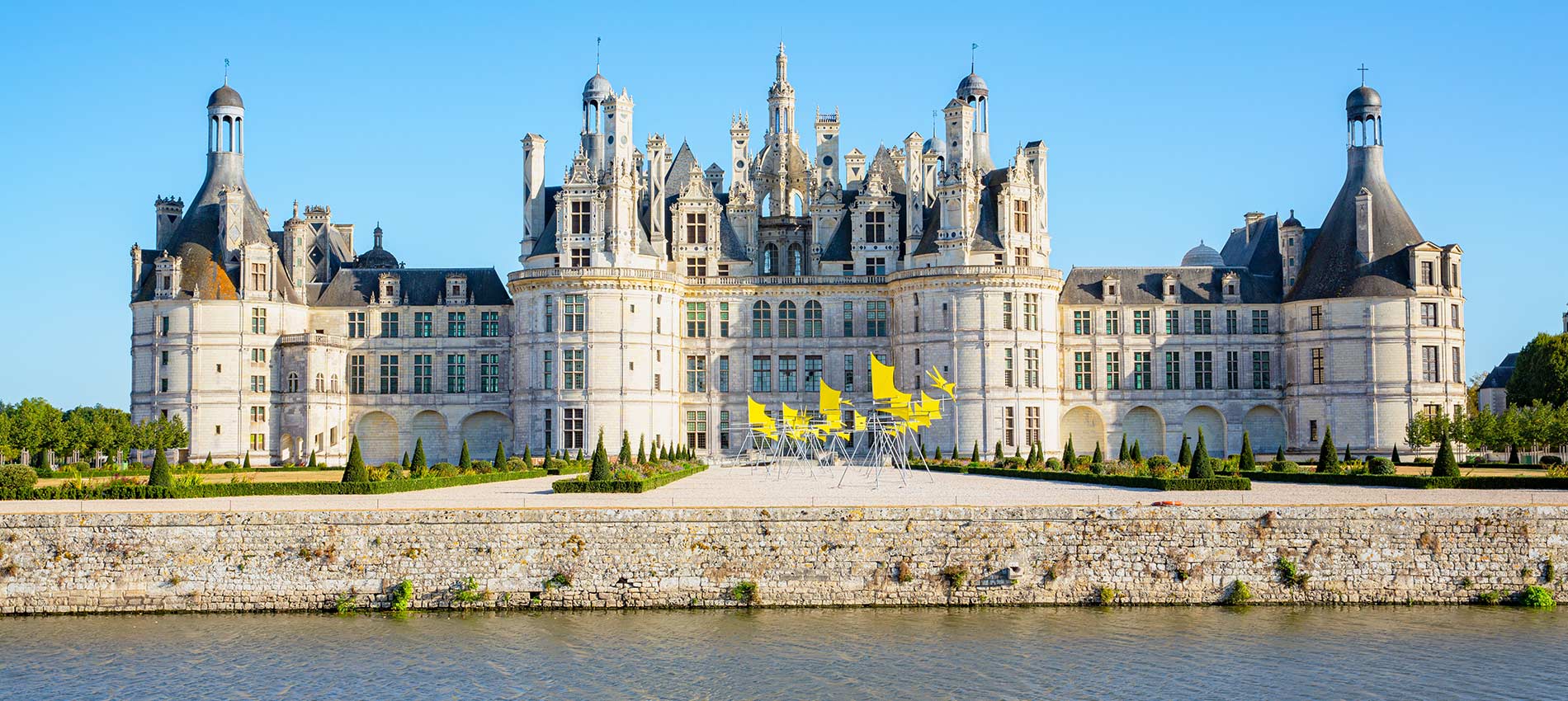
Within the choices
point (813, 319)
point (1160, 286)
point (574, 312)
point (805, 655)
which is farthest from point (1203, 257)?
point (805, 655)

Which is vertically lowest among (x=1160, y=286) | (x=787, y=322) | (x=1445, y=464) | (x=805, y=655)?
(x=805, y=655)

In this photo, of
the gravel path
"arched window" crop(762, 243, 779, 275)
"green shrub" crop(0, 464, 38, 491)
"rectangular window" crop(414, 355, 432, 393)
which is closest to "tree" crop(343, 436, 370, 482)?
the gravel path

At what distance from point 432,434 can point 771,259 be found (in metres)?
18.2

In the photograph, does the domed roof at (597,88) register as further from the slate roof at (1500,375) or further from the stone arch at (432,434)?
the slate roof at (1500,375)

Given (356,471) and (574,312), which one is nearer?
(356,471)

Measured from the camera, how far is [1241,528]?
3203cm

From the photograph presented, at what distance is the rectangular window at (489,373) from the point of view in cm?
7119

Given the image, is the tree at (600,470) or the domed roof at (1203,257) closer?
the tree at (600,470)

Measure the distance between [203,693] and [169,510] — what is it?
789 centimetres

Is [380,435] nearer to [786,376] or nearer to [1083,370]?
[786,376]

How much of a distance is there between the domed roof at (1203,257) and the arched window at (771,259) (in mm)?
21661

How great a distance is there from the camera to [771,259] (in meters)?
74.8

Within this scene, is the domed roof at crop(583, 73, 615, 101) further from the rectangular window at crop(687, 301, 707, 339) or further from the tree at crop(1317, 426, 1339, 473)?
the tree at crop(1317, 426, 1339, 473)

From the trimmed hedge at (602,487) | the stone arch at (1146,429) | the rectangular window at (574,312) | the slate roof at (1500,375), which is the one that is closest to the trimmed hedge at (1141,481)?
the trimmed hedge at (602,487)
